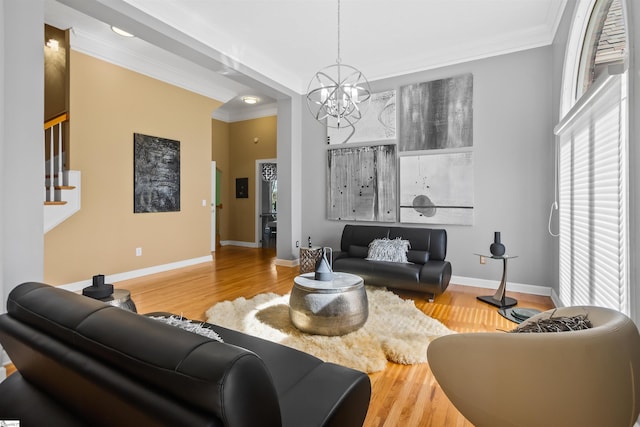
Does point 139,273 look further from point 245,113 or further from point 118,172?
point 245,113

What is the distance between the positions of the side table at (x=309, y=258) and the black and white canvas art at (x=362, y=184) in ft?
2.35

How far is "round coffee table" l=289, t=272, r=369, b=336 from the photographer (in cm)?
261

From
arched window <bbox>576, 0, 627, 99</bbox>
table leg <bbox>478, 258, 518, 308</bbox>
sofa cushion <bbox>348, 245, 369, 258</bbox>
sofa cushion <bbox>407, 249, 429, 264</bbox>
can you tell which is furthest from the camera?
sofa cushion <bbox>348, 245, 369, 258</bbox>

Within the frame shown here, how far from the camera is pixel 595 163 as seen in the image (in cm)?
231

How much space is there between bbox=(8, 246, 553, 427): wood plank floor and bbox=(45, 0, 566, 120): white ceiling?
2867mm

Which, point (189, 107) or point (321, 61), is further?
point (189, 107)

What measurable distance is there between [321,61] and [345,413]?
483 cm

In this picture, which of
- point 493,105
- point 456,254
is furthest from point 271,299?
point 493,105

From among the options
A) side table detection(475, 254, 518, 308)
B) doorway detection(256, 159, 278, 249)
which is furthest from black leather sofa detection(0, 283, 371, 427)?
doorway detection(256, 159, 278, 249)

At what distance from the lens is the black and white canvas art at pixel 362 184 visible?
198 inches

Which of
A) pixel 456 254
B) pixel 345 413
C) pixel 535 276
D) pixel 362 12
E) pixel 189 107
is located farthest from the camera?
pixel 189 107

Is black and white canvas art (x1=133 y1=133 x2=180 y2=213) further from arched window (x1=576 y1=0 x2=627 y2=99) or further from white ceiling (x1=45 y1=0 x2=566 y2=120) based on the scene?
arched window (x1=576 y1=0 x2=627 y2=99)

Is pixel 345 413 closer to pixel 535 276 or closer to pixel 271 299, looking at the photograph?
pixel 271 299

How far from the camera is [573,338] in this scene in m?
1.17
